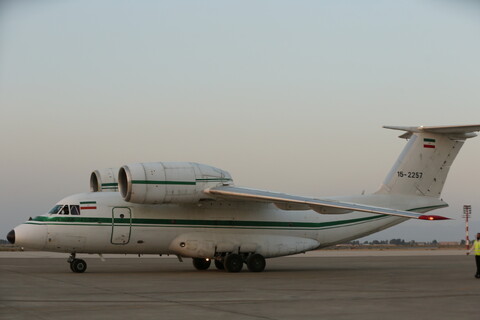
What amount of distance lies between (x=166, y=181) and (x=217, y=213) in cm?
279

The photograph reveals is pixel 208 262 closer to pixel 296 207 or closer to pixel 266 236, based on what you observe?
pixel 266 236

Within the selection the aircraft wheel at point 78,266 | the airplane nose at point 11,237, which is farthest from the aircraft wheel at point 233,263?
the airplane nose at point 11,237

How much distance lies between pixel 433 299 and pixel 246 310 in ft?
14.8

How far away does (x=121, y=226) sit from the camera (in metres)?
23.8

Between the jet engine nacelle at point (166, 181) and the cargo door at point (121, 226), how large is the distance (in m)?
0.80

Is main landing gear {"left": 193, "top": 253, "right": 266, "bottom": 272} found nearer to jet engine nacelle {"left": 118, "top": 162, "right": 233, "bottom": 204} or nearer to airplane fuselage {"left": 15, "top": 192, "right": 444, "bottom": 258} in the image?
airplane fuselage {"left": 15, "top": 192, "right": 444, "bottom": 258}

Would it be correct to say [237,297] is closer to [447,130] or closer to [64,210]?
[64,210]

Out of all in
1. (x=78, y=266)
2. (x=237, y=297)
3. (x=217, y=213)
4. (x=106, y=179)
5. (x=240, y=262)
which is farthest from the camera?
(x=106, y=179)

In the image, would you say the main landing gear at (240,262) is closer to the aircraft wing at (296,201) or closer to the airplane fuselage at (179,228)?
the airplane fuselage at (179,228)

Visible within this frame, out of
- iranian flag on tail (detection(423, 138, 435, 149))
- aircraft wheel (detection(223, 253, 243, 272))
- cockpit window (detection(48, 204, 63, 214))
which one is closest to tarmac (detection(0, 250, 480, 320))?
cockpit window (detection(48, 204, 63, 214))

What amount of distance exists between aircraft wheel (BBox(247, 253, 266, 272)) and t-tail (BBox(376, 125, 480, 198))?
6084 mm

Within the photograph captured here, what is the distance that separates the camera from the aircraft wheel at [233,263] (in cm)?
2459

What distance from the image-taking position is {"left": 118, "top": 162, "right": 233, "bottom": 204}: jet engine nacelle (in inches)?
Result: 901

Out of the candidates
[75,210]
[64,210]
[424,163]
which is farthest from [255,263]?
[424,163]
